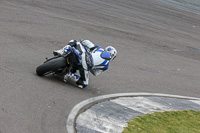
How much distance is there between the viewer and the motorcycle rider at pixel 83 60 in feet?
27.0

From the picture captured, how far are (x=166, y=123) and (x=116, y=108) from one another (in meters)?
1.13

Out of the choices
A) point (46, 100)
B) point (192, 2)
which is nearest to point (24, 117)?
point (46, 100)

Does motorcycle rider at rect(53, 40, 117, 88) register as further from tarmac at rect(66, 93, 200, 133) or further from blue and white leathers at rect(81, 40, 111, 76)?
tarmac at rect(66, 93, 200, 133)

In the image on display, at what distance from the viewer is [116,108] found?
756 cm

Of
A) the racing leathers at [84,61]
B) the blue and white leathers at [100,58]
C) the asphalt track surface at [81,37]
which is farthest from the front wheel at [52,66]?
the blue and white leathers at [100,58]

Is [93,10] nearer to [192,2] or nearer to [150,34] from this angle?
[150,34]

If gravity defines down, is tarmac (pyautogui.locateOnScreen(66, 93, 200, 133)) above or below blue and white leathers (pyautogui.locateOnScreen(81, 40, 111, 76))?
below

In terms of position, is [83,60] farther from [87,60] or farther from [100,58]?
[100,58]

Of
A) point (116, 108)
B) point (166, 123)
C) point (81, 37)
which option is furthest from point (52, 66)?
point (81, 37)

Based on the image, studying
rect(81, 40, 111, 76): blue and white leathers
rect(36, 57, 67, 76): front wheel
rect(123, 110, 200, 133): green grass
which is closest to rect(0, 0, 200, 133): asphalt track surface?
rect(36, 57, 67, 76): front wheel

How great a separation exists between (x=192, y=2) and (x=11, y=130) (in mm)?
26513

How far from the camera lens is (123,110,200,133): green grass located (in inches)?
262

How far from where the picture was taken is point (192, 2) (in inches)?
1153

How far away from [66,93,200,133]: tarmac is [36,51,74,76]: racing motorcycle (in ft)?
3.44
